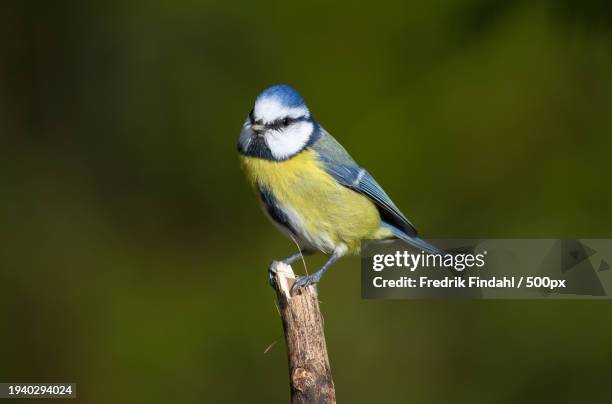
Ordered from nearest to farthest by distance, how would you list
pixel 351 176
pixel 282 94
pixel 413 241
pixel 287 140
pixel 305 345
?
pixel 305 345 → pixel 282 94 → pixel 287 140 → pixel 351 176 → pixel 413 241

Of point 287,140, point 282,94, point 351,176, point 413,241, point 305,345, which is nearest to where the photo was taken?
point 305,345

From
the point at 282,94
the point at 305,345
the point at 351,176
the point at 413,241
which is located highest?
the point at 282,94

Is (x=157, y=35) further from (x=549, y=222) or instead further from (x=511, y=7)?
(x=549, y=222)

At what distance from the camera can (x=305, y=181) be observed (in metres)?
2.12

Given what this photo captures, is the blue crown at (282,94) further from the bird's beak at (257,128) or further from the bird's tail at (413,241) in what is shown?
the bird's tail at (413,241)

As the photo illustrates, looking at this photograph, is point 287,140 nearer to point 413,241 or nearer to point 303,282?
point 303,282

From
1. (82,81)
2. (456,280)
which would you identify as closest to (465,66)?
(456,280)

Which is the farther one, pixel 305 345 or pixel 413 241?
pixel 413 241

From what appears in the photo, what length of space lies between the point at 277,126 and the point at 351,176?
300 mm

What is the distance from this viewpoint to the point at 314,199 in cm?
214

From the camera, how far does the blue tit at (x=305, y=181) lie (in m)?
2.05

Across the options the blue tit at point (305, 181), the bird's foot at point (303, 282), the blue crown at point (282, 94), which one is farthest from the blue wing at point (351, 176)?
the bird's foot at point (303, 282)

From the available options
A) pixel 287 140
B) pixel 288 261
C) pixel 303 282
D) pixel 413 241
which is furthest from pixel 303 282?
pixel 413 241

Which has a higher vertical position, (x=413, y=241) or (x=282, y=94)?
(x=282, y=94)
